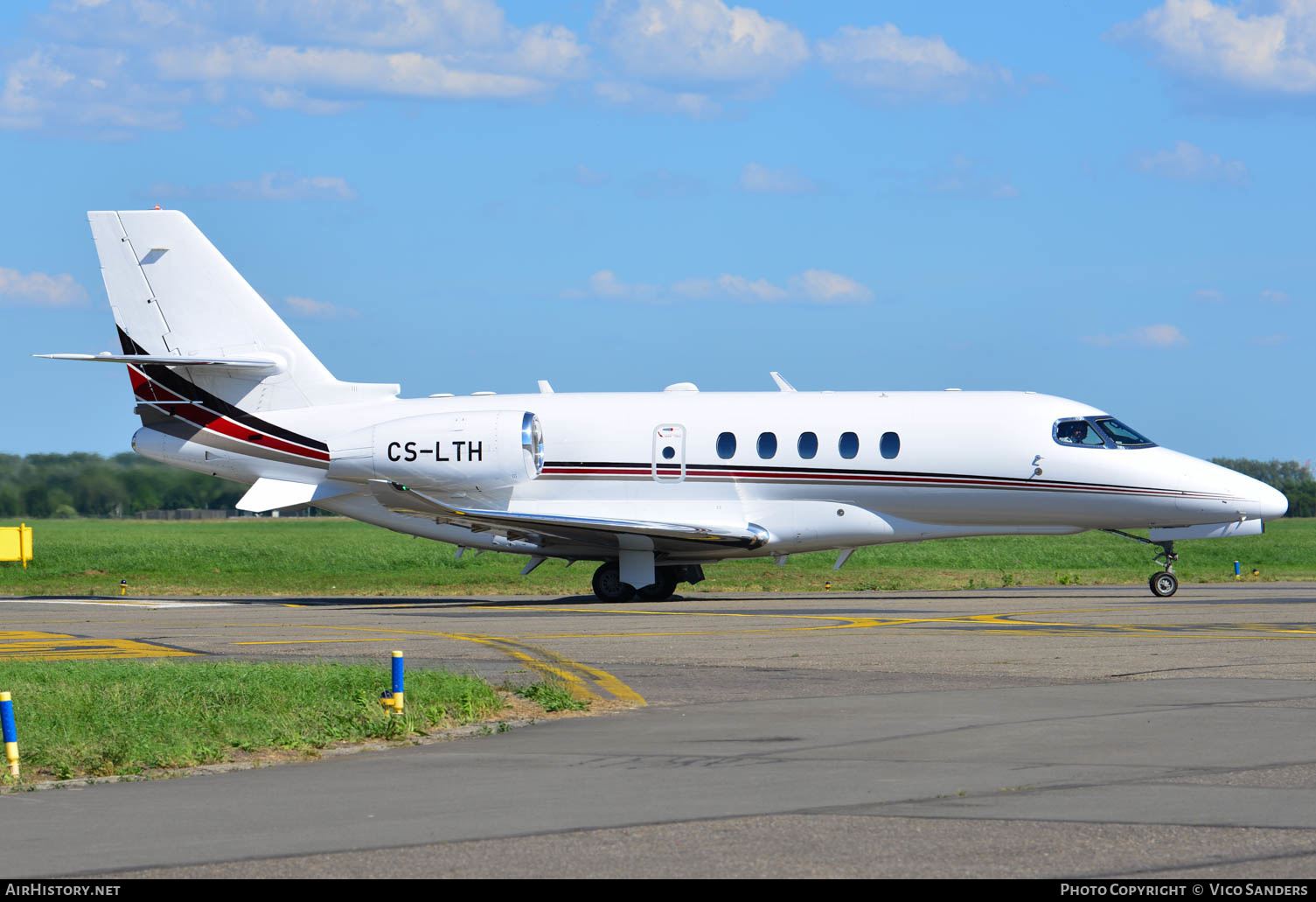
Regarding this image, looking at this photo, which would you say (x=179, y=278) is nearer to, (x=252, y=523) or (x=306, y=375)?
(x=306, y=375)

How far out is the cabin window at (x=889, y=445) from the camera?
2827 cm

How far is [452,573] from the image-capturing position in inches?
1740

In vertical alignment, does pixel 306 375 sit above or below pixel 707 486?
above

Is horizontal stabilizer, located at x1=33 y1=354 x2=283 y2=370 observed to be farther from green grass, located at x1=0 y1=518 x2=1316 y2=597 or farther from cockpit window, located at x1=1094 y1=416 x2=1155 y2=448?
cockpit window, located at x1=1094 y1=416 x2=1155 y2=448

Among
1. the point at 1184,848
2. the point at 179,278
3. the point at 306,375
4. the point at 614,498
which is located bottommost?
the point at 1184,848

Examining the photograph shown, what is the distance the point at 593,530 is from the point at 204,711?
16031 millimetres

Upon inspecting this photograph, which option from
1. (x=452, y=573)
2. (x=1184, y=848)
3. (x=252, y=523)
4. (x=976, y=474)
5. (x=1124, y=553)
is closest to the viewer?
(x=1184, y=848)

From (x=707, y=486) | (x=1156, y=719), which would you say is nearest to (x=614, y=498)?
(x=707, y=486)

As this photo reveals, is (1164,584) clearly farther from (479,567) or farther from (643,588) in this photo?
(479,567)

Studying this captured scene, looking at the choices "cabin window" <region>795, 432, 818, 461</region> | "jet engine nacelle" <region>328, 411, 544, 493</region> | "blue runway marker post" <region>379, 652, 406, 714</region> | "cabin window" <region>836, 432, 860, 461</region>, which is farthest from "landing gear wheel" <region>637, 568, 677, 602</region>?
"blue runway marker post" <region>379, 652, 406, 714</region>

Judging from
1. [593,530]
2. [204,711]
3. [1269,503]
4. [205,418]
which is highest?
[205,418]

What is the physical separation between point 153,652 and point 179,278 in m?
13.8

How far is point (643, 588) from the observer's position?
98.6 feet

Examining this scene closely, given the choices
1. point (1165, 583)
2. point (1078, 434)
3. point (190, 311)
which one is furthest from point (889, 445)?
point (190, 311)
